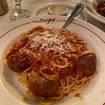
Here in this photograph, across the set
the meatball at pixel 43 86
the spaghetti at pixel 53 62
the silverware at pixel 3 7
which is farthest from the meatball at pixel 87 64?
the silverware at pixel 3 7

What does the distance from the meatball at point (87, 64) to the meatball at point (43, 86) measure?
12 cm

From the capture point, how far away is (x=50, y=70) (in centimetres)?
100

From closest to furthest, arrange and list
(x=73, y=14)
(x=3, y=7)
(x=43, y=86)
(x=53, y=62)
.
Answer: (x=43, y=86) → (x=53, y=62) → (x=73, y=14) → (x=3, y=7)

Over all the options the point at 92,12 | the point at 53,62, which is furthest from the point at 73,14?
the point at 53,62

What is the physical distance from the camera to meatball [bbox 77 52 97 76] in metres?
1.01

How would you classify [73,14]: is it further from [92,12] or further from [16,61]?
[16,61]

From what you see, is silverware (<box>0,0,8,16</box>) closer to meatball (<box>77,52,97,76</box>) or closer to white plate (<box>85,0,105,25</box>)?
white plate (<box>85,0,105,25</box>)

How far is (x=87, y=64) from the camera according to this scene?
39.8 inches

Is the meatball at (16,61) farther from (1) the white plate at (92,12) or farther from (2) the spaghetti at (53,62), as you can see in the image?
(1) the white plate at (92,12)

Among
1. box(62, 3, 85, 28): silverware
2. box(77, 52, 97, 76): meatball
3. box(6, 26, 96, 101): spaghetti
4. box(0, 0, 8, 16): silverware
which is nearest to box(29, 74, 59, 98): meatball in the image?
box(6, 26, 96, 101): spaghetti

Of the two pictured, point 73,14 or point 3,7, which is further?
point 3,7

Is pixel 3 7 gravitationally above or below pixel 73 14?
below

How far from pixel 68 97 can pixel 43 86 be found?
12 cm

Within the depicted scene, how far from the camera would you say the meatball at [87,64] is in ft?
3.32
